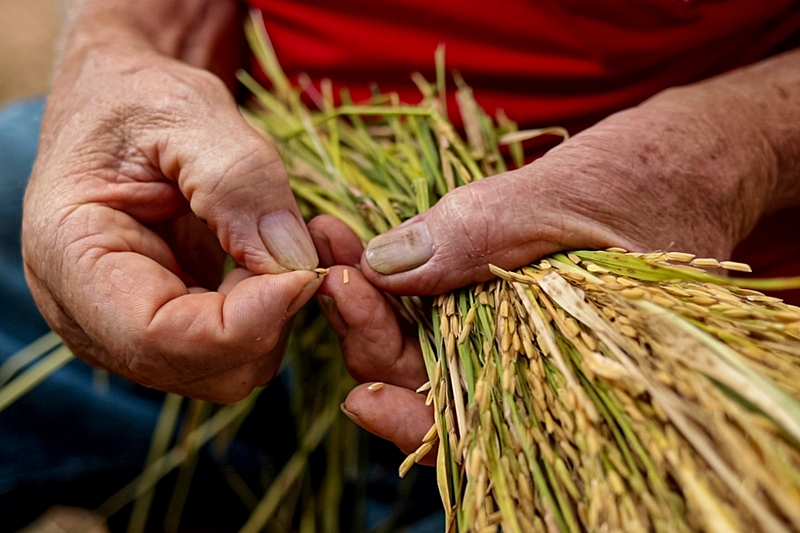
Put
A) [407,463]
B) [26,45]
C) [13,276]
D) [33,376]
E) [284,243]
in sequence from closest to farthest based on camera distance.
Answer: [407,463] < [284,243] < [33,376] < [13,276] < [26,45]

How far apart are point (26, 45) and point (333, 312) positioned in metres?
2.30

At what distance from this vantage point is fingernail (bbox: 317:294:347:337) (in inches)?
29.4

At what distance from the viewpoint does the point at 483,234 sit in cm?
67

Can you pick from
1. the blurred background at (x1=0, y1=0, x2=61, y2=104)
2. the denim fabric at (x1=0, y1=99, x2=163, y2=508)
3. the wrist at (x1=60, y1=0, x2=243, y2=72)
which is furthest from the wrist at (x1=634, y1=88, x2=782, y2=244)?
the blurred background at (x1=0, y1=0, x2=61, y2=104)

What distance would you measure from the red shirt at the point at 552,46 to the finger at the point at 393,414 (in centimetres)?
53

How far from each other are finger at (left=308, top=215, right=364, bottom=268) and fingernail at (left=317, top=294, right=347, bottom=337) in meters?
0.05

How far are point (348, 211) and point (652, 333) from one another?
18.6 inches

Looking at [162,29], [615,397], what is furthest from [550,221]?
[162,29]

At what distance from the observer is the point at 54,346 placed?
42.3 inches

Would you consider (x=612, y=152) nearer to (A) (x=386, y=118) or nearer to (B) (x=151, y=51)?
(A) (x=386, y=118)

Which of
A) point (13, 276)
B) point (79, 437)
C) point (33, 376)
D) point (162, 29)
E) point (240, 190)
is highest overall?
point (162, 29)

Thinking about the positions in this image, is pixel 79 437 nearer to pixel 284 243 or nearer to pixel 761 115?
pixel 284 243

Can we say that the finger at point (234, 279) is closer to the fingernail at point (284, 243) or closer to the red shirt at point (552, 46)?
the fingernail at point (284, 243)

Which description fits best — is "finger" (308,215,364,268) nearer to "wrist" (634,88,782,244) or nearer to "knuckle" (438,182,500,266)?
"knuckle" (438,182,500,266)
